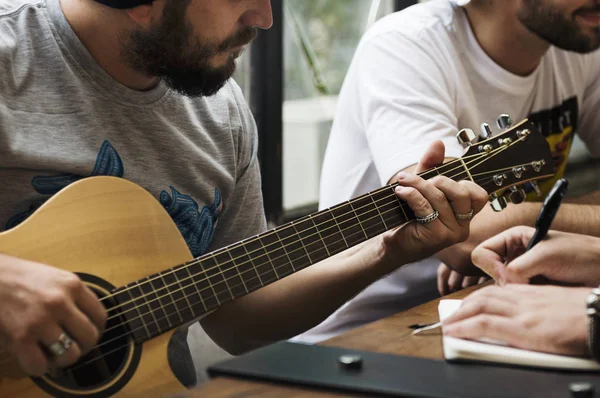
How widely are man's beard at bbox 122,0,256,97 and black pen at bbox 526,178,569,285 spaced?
61 centimetres

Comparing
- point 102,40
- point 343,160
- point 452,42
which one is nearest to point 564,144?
point 452,42

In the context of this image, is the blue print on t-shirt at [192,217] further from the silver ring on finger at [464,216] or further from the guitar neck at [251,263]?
the silver ring on finger at [464,216]

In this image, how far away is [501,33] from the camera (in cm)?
186

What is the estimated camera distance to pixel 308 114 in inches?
112

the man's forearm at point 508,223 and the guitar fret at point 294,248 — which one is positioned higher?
the guitar fret at point 294,248

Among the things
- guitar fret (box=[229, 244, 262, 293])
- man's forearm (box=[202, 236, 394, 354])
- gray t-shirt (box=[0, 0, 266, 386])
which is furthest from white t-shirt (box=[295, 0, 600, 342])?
guitar fret (box=[229, 244, 262, 293])

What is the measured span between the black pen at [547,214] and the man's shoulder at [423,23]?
0.77 metres

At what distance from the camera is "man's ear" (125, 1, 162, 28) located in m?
1.28

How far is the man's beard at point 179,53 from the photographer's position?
1.30 m

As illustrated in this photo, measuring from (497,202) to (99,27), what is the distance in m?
0.76

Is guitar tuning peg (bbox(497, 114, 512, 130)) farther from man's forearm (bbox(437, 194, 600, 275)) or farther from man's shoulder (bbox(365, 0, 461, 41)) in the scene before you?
man's shoulder (bbox(365, 0, 461, 41))

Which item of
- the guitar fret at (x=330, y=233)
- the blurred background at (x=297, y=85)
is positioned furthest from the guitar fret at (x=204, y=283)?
the blurred background at (x=297, y=85)

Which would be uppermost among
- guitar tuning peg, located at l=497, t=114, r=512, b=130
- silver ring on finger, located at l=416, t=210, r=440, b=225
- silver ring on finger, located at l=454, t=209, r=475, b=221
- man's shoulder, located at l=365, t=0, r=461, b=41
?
man's shoulder, located at l=365, t=0, r=461, b=41

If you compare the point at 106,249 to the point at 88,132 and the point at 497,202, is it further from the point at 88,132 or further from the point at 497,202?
the point at 497,202
